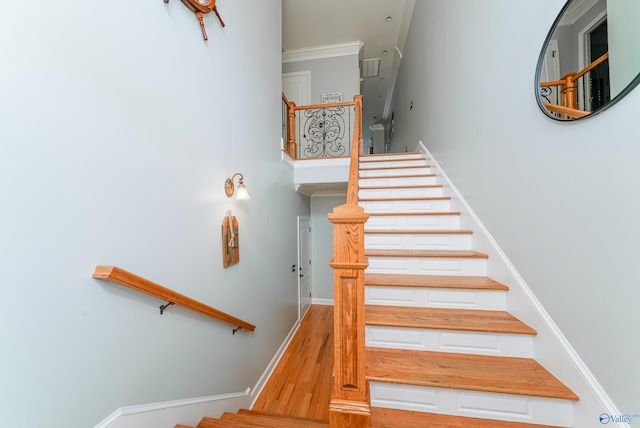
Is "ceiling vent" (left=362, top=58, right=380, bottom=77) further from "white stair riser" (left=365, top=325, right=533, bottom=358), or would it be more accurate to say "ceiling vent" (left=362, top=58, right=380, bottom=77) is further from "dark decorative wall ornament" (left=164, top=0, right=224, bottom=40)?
"white stair riser" (left=365, top=325, right=533, bottom=358)

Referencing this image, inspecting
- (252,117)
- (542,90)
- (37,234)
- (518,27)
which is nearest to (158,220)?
(37,234)

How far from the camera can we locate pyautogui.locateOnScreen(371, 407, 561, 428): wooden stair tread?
120 centimetres

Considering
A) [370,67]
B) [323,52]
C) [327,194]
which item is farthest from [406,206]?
[370,67]

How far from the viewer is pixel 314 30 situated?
192 inches

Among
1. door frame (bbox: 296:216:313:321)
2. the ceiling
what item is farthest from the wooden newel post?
the ceiling

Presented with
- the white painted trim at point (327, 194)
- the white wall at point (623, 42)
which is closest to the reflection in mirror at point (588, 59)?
the white wall at point (623, 42)

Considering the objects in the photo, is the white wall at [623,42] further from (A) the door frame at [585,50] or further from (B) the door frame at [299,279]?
(B) the door frame at [299,279]

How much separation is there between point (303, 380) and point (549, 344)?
8.55 feet

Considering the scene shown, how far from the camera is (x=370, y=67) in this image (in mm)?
6242

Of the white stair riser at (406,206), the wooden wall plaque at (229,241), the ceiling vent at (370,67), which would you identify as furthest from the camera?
the ceiling vent at (370,67)

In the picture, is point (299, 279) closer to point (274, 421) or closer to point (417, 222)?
point (417, 222)

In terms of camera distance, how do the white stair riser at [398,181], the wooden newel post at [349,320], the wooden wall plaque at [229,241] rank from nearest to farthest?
the wooden newel post at [349,320]
the wooden wall plaque at [229,241]
the white stair riser at [398,181]

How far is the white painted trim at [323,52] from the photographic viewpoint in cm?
524

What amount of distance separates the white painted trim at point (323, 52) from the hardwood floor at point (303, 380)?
5522 millimetres
